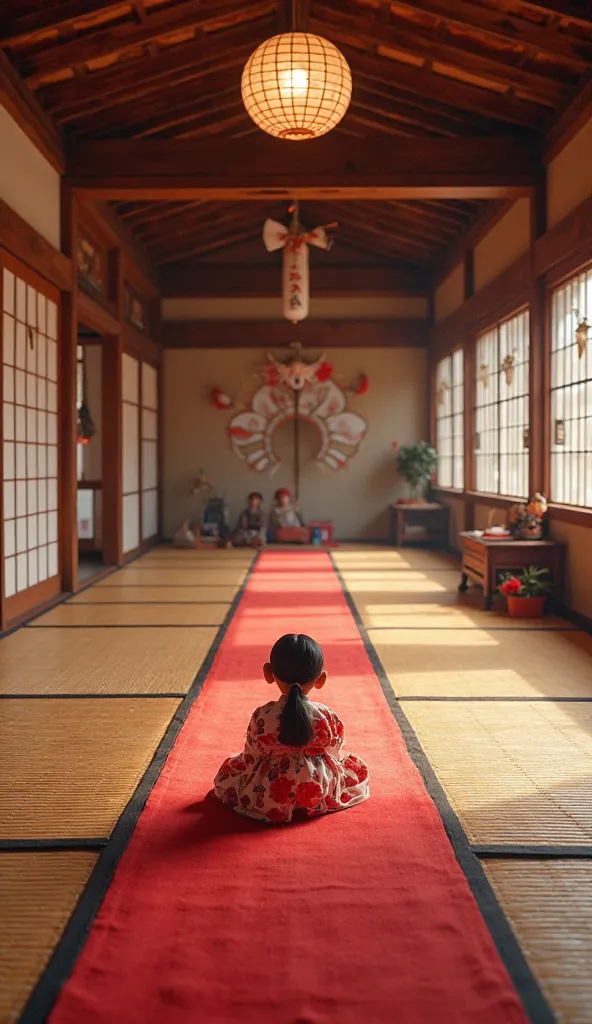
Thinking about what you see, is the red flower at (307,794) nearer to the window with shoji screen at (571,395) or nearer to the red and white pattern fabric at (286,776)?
the red and white pattern fabric at (286,776)

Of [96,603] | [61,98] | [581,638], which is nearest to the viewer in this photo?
[581,638]

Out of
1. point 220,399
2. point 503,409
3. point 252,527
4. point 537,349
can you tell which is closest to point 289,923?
point 537,349

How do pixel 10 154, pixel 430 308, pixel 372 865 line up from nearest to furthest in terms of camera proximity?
pixel 372 865
pixel 10 154
pixel 430 308

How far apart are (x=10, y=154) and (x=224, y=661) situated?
309 cm

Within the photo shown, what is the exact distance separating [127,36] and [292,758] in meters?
4.40

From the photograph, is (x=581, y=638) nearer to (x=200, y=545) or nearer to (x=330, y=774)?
A: (x=330, y=774)

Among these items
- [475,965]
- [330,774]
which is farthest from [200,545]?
[475,965]

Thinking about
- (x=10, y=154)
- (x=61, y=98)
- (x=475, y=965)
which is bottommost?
(x=475, y=965)

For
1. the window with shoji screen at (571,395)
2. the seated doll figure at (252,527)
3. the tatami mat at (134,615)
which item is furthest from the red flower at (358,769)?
the seated doll figure at (252,527)

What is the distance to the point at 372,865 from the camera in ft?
6.38

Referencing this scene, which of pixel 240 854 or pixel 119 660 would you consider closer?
pixel 240 854

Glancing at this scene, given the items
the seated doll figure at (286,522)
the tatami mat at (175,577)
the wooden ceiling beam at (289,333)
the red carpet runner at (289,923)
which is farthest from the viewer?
the wooden ceiling beam at (289,333)

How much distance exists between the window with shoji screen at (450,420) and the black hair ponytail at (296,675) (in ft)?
20.8

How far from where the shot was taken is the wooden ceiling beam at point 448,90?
5391mm
